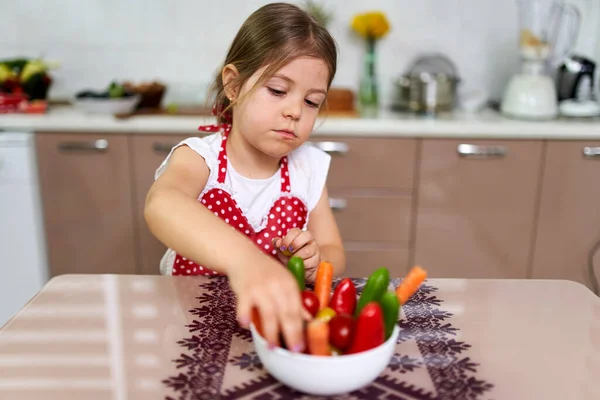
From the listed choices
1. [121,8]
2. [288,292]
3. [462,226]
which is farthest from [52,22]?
[288,292]

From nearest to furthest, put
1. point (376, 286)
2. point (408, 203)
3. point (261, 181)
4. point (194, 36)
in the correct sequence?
point (376, 286), point (261, 181), point (408, 203), point (194, 36)

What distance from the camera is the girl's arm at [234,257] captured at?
1.98 feet

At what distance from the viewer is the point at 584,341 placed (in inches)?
31.7

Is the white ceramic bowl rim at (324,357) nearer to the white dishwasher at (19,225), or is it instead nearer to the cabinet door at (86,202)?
the cabinet door at (86,202)

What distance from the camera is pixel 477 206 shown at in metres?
2.21

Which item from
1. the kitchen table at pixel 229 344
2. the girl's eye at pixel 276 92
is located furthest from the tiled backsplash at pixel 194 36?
the kitchen table at pixel 229 344

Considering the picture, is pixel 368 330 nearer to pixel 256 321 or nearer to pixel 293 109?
pixel 256 321

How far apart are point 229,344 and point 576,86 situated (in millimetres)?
2093

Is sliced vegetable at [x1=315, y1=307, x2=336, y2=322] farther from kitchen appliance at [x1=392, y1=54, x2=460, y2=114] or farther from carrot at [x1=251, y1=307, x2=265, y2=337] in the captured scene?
kitchen appliance at [x1=392, y1=54, x2=460, y2=114]

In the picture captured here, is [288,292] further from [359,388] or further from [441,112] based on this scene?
[441,112]

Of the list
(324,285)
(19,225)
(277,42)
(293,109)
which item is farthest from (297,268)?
(19,225)

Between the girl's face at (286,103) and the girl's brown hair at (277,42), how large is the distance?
0.05ft

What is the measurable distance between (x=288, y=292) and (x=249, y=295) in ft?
0.13

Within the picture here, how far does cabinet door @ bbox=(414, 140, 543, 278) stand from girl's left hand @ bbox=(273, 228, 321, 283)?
4.25 feet
